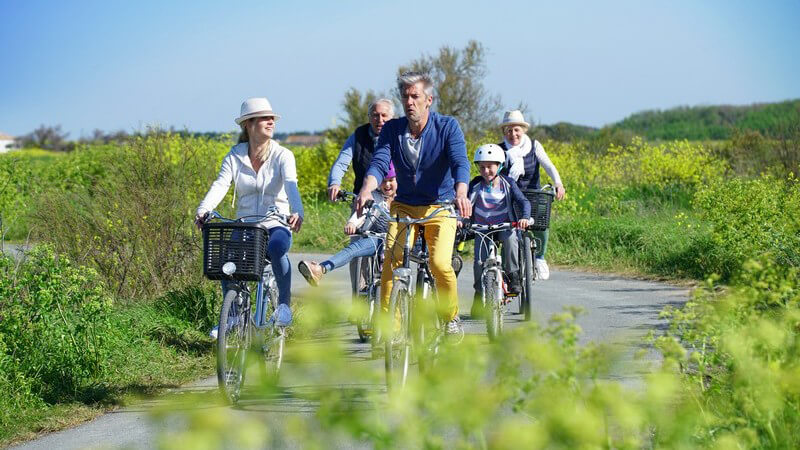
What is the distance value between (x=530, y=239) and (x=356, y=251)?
Answer: 215 centimetres

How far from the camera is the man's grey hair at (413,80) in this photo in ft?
24.7

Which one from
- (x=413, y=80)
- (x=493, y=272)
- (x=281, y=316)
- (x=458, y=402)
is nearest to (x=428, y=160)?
(x=413, y=80)

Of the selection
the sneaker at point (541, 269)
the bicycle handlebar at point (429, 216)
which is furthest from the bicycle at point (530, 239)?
the bicycle handlebar at point (429, 216)

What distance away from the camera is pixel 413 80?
7.52m

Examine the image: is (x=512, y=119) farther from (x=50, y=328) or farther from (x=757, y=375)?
(x=757, y=375)

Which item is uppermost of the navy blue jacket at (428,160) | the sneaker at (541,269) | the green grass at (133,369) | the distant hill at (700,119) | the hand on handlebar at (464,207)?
the distant hill at (700,119)

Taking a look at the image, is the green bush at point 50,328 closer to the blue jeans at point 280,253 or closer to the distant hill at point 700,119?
the blue jeans at point 280,253

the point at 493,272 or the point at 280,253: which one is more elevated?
the point at 280,253

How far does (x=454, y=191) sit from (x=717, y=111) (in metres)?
91.8

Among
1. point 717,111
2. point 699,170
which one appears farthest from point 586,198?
point 717,111

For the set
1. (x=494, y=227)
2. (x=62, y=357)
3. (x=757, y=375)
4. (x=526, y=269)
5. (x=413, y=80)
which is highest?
(x=413, y=80)

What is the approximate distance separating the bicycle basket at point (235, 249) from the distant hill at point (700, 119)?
73.9 m

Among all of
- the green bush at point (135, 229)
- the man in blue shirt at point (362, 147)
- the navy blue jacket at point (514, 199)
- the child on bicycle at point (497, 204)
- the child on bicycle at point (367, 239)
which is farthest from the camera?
the green bush at point (135, 229)

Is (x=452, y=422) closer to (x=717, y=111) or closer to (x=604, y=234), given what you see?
(x=604, y=234)
